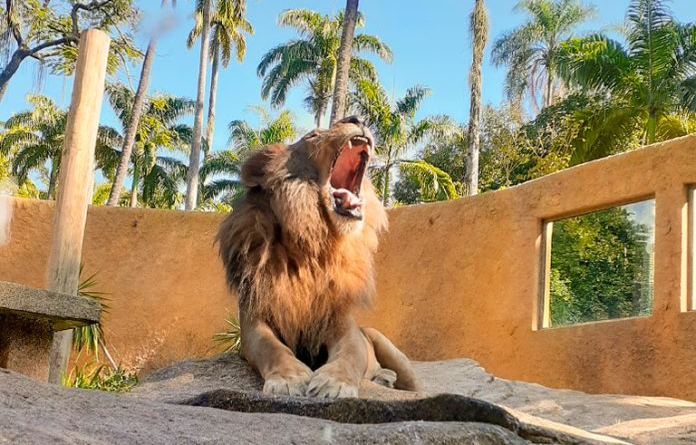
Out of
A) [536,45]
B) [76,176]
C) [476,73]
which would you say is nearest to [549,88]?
[536,45]

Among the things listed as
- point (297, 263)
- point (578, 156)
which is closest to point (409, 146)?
point (578, 156)

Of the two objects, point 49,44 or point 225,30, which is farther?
point 225,30

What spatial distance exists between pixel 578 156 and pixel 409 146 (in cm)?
1158

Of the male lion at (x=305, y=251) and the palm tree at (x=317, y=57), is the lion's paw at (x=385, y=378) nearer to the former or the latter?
the male lion at (x=305, y=251)

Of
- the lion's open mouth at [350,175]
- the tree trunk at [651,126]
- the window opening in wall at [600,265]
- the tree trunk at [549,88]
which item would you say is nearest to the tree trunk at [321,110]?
the tree trunk at [549,88]

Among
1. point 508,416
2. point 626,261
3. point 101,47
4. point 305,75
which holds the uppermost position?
point 305,75

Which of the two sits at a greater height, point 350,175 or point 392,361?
point 350,175

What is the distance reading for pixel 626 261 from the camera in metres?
9.18

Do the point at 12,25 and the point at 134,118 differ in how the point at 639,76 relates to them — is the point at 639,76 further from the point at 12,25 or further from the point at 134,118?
the point at 12,25

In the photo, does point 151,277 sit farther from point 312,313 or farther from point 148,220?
point 312,313

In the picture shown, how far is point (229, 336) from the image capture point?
11945 millimetres

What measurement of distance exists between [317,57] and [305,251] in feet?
102

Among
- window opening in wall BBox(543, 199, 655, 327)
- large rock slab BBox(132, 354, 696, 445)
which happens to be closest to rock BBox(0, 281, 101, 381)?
large rock slab BBox(132, 354, 696, 445)

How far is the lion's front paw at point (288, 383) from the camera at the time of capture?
3834 mm
